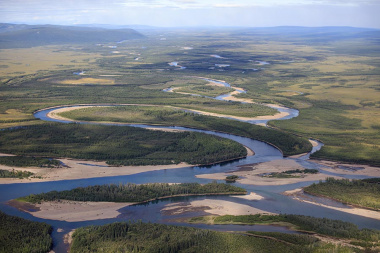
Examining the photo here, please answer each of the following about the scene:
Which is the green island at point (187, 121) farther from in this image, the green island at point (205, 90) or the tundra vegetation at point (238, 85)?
the green island at point (205, 90)

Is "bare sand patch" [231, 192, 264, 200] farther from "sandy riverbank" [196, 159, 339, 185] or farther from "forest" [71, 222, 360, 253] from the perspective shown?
"forest" [71, 222, 360, 253]

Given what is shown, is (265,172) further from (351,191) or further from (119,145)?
(119,145)

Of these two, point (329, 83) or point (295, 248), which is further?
point (329, 83)

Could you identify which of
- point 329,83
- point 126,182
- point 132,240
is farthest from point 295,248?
point 329,83

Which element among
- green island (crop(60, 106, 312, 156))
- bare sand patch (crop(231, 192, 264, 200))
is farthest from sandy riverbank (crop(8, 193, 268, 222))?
green island (crop(60, 106, 312, 156))

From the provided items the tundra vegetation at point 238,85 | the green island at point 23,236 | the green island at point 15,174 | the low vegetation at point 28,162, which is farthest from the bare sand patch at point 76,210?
the tundra vegetation at point 238,85

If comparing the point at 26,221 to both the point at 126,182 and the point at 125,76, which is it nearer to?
→ the point at 126,182
